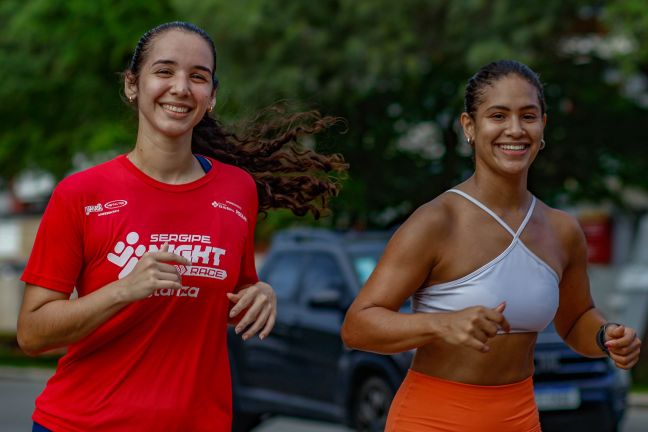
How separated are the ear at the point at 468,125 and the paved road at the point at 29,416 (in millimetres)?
8182

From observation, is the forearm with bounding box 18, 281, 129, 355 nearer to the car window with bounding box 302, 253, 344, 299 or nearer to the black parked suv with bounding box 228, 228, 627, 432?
the black parked suv with bounding box 228, 228, 627, 432

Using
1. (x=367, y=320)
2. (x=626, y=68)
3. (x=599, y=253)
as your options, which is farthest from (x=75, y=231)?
(x=599, y=253)

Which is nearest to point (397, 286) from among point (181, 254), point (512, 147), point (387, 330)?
point (387, 330)

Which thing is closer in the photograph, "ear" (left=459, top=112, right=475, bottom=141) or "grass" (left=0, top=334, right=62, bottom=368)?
"ear" (left=459, top=112, right=475, bottom=141)

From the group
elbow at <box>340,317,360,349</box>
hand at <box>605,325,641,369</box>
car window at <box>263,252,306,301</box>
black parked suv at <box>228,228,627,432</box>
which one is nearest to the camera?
elbow at <box>340,317,360,349</box>

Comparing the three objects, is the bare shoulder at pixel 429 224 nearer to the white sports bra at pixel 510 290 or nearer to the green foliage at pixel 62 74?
the white sports bra at pixel 510 290

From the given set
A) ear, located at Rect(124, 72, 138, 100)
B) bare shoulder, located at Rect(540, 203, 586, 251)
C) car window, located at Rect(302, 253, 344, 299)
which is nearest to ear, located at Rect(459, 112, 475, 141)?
bare shoulder, located at Rect(540, 203, 586, 251)

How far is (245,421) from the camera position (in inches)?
460

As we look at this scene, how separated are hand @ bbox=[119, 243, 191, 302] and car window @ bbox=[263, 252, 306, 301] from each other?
8.00 meters

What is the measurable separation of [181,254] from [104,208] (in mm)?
233

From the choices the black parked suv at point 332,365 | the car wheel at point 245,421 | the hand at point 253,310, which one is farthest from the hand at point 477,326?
the car wheel at point 245,421

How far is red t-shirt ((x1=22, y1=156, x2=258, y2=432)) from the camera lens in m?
3.52

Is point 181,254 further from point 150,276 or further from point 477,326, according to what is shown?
point 477,326

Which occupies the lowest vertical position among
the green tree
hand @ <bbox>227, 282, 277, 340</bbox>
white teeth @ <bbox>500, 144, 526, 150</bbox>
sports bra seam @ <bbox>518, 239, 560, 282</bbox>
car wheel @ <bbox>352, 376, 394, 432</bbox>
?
car wheel @ <bbox>352, 376, 394, 432</bbox>
